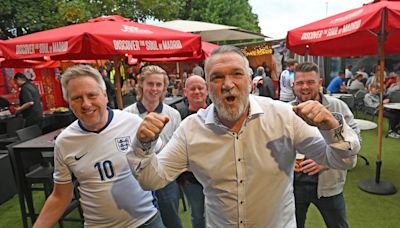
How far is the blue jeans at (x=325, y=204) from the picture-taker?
261 cm

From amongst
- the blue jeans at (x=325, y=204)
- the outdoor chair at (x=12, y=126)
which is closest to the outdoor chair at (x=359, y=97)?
the blue jeans at (x=325, y=204)

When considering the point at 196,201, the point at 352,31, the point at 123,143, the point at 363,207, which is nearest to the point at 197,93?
the point at 196,201

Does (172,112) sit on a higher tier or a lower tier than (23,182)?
higher

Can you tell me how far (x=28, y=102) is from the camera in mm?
7043

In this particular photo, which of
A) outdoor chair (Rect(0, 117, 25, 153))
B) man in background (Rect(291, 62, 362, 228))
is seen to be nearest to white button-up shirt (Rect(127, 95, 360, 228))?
man in background (Rect(291, 62, 362, 228))

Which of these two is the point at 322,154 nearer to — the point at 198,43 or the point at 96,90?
the point at 96,90

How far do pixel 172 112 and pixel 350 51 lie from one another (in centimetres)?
480

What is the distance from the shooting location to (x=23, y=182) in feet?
13.0

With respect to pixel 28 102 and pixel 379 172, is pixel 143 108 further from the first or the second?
pixel 28 102

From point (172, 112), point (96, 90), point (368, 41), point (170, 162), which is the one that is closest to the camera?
point (170, 162)

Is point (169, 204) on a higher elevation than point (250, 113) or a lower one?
lower

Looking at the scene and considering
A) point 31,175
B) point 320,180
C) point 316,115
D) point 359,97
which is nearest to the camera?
point 316,115

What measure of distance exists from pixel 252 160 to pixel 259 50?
18.9m

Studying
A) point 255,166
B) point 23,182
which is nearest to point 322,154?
point 255,166
